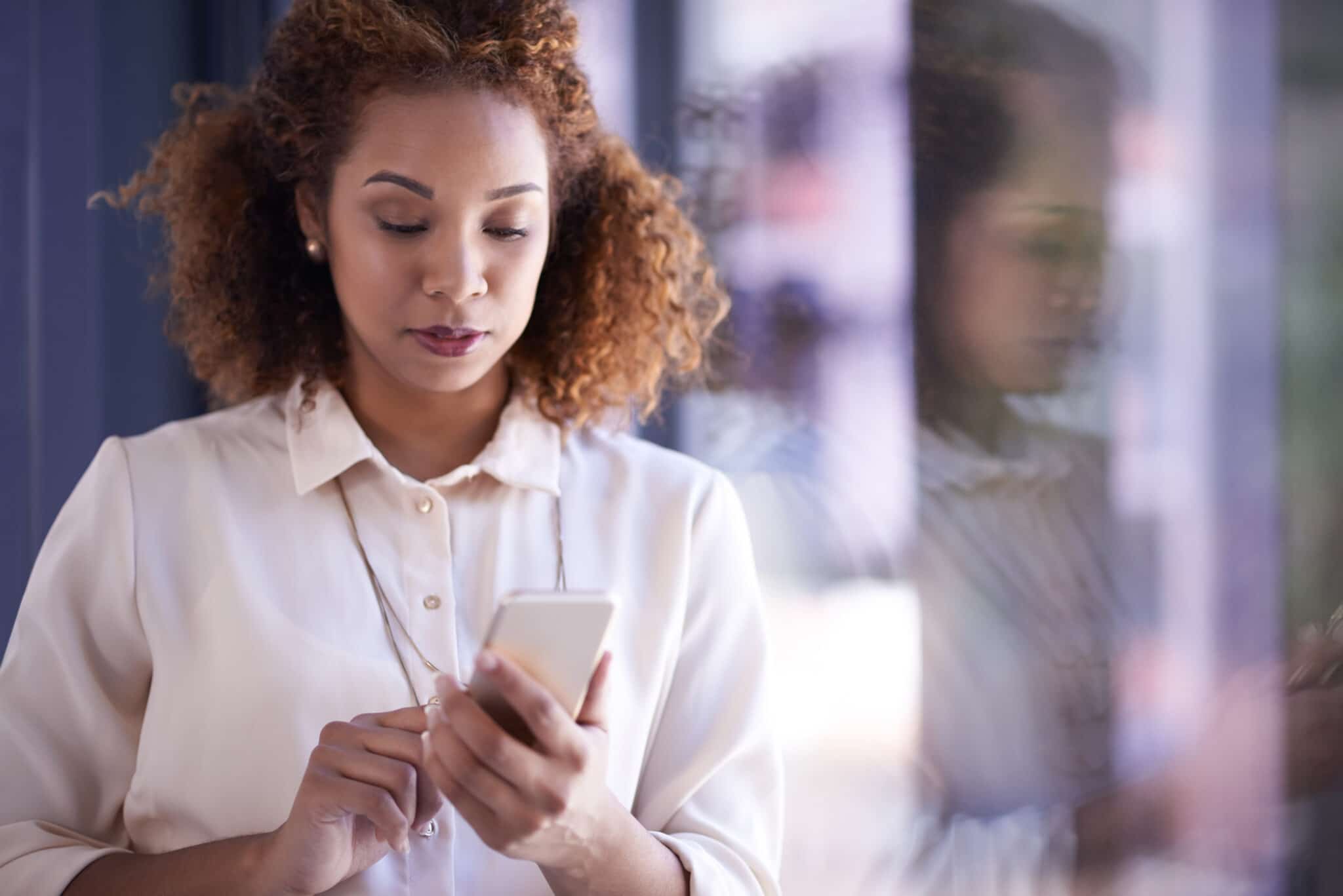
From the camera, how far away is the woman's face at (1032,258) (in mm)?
1133

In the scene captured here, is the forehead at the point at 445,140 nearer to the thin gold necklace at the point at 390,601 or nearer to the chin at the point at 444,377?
the chin at the point at 444,377

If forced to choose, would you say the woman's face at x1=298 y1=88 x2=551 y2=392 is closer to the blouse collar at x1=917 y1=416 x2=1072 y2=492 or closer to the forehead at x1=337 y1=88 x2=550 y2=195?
the forehead at x1=337 y1=88 x2=550 y2=195

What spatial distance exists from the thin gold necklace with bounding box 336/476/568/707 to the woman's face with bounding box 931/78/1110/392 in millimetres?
437

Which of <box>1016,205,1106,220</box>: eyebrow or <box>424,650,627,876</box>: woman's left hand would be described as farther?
<box>1016,205,1106,220</box>: eyebrow

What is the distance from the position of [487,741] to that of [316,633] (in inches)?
14.1

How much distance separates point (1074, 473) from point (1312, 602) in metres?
0.23

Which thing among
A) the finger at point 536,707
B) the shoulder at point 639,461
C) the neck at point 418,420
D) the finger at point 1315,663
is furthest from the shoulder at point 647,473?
the finger at point 1315,663

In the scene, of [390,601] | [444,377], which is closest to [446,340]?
[444,377]

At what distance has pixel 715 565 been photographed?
1197 mm

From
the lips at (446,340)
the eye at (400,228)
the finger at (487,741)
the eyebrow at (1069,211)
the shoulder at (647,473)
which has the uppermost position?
the eyebrow at (1069,211)

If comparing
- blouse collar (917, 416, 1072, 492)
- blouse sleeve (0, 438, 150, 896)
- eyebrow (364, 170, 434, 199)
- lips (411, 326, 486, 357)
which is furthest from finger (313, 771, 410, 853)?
blouse collar (917, 416, 1072, 492)

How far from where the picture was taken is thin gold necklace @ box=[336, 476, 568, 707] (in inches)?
42.3

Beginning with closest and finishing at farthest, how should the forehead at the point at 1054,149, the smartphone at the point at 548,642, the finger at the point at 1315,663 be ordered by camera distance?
1. the smartphone at the point at 548,642
2. the finger at the point at 1315,663
3. the forehead at the point at 1054,149

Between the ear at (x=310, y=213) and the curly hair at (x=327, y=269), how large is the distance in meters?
0.01
